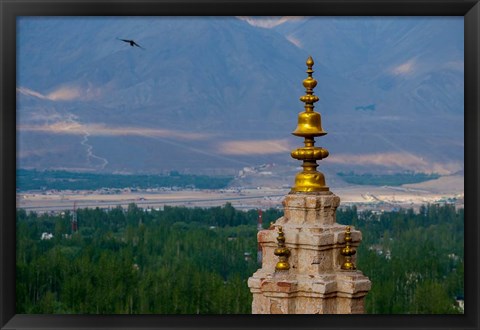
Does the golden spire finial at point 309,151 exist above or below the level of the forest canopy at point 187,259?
above

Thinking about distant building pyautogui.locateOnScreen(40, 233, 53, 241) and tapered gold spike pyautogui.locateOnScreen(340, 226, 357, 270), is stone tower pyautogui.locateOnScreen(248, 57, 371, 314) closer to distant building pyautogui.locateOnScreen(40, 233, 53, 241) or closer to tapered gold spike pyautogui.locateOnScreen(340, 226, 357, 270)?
tapered gold spike pyautogui.locateOnScreen(340, 226, 357, 270)

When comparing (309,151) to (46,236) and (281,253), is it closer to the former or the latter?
(281,253)

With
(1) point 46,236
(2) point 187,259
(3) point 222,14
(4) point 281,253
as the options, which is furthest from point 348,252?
(2) point 187,259

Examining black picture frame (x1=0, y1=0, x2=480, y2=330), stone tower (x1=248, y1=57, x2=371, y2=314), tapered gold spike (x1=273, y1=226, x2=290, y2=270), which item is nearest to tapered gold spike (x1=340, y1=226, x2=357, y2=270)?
stone tower (x1=248, y1=57, x2=371, y2=314)

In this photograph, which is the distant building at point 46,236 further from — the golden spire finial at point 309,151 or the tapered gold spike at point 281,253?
the tapered gold spike at point 281,253

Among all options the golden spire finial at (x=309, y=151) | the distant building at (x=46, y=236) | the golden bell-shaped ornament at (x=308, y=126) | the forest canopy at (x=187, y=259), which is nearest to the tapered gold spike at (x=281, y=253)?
the golden spire finial at (x=309, y=151)

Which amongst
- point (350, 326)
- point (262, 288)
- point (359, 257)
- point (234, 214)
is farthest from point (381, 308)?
point (350, 326)
